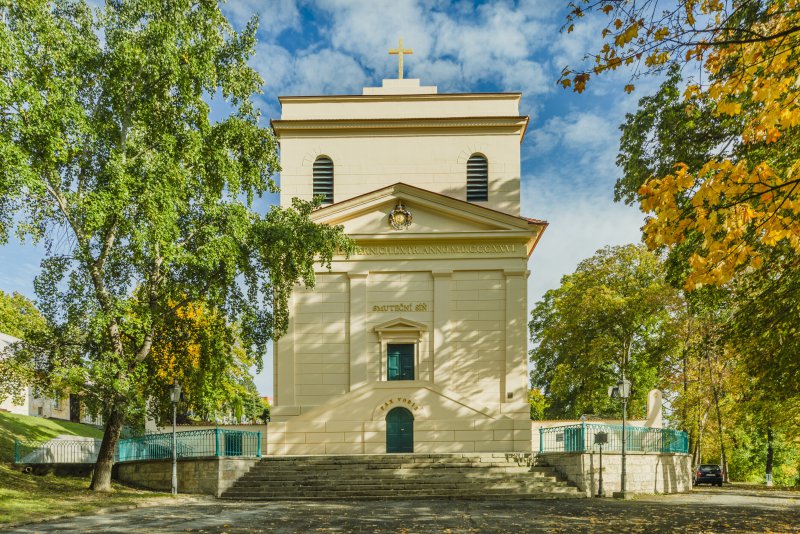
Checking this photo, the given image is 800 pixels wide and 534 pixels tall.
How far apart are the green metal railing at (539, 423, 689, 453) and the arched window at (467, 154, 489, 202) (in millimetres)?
10446

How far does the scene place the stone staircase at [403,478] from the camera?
19828mm

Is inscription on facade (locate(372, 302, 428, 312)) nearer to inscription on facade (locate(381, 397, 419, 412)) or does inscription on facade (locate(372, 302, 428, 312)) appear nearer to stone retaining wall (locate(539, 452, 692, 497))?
inscription on facade (locate(381, 397, 419, 412))

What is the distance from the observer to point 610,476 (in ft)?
68.9

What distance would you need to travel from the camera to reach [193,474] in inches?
824

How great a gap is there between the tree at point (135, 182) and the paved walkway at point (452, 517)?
415 centimetres

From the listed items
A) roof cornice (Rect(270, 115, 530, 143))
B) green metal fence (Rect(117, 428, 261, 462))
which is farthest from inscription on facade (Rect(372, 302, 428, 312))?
roof cornice (Rect(270, 115, 530, 143))

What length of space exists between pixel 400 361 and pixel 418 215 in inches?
219

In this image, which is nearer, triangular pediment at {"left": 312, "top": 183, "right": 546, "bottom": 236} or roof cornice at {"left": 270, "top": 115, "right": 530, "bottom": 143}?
triangular pediment at {"left": 312, "top": 183, "right": 546, "bottom": 236}

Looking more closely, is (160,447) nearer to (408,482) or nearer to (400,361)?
(408,482)

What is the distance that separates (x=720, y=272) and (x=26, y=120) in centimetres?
1416

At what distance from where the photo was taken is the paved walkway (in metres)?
12.5

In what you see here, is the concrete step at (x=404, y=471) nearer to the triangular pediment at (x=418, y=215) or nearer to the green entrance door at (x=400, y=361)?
the green entrance door at (x=400, y=361)

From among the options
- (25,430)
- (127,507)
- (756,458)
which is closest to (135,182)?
(127,507)

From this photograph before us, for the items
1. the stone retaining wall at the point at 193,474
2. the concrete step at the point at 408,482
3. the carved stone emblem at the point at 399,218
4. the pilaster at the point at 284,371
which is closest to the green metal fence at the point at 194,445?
the stone retaining wall at the point at 193,474
